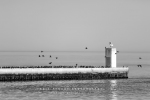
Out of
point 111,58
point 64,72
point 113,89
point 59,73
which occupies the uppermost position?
point 111,58

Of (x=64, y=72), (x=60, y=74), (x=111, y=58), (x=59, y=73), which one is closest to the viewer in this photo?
(x=59, y=73)

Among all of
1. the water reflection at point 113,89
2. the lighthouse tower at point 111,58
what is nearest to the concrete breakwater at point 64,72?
the lighthouse tower at point 111,58

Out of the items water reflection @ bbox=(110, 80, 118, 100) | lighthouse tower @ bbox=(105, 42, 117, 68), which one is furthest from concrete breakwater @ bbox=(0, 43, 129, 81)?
water reflection @ bbox=(110, 80, 118, 100)

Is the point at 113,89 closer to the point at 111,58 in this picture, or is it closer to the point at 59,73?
the point at 59,73

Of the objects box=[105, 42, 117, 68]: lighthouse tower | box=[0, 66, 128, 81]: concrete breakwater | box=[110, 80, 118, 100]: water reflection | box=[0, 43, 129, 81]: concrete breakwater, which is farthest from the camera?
box=[105, 42, 117, 68]: lighthouse tower

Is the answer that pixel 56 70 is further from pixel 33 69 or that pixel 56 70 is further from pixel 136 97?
pixel 136 97

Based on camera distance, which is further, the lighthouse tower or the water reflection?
the lighthouse tower

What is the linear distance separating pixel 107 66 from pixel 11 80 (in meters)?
20.6

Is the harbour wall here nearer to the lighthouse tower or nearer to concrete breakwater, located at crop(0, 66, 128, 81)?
concrete breakwater, located at crop(0, 66, 128, 81)

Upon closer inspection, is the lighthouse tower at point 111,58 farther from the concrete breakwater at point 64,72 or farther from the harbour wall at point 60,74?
the harbour wall at point 60,74

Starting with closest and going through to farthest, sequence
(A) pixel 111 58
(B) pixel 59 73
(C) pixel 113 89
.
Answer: (C) pixel 113 89, (B) pixel 59 73, (A) pixel 111 58

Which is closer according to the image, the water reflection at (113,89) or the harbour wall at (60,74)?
the water reflection at (113,89)

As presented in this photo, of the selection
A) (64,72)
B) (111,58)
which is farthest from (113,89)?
(111,58)

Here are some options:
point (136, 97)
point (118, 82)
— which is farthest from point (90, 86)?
point (136, 97)
